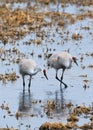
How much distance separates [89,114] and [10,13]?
19.2m

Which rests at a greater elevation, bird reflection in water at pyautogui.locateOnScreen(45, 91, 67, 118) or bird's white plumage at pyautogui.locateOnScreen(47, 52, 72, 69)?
bird's white plumage at pyautogui.locateOnScreen(47, 52, 72, 69)

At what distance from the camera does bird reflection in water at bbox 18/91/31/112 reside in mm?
13938

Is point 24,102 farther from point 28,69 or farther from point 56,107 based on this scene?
point 28,69

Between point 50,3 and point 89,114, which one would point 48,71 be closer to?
point 89,114

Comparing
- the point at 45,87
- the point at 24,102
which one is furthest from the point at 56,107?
the point at 45,87

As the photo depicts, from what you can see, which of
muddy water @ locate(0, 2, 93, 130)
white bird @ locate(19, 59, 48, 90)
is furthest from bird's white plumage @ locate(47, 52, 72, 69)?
white bird @ locate(19, 59, 48, 90)

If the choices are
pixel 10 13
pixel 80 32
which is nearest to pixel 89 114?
pixel 80 32

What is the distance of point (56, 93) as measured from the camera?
15.8 metres

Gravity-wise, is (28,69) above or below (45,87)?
above

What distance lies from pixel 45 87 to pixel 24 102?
1.85 m

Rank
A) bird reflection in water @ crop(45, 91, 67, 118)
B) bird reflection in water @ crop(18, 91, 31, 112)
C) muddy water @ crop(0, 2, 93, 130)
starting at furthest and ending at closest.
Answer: bird reflection in water @ crop(18, 91, 31, 112) < bird reflection in water @ crop(45, 91, 67, 118) < muddy water @ crop(0, 2, 93, 130)

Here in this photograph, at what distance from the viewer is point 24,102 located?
14.7m

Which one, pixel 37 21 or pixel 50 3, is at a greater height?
pixel 50 3

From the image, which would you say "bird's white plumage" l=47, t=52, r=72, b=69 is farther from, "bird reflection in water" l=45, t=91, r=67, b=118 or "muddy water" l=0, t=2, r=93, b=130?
"bird reflection in water" l=45, t=91, r=67, b=118
